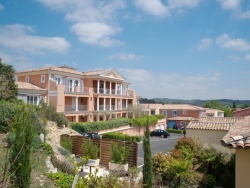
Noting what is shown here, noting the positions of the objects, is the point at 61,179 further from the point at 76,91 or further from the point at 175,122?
the point at 175,122

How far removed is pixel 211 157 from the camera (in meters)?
14.9

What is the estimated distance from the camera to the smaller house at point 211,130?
19.8m

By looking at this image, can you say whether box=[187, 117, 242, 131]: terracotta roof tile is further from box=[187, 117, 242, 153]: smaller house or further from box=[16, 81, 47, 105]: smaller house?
box=[16, 81, 47, 105]: smaller house

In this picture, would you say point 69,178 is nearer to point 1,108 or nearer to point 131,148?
point 131,148

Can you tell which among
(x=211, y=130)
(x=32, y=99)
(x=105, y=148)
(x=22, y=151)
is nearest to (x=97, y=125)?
(x=32, y=99)

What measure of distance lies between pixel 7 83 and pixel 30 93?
22.9 ft

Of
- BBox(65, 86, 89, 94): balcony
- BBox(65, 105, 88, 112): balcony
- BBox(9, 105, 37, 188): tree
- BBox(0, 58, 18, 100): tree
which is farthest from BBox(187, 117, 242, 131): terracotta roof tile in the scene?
BBox(65, 86, 89, 94): balcony

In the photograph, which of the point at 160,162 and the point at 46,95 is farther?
the point at 46,95

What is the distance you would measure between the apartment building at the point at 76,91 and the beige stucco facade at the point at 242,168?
25.0 meters

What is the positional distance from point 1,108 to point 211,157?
16.0 m

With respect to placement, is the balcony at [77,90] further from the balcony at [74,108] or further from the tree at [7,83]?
the tree at [7,83]

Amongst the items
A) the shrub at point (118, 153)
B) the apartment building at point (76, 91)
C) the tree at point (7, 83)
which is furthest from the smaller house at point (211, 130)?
the tree at point (7, 83)

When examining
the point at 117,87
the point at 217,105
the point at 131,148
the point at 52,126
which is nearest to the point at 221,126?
the point at 131,148

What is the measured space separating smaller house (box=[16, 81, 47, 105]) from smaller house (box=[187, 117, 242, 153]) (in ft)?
67.4
